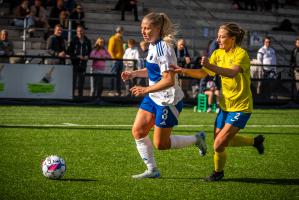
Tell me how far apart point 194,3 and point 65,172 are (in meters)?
24.4

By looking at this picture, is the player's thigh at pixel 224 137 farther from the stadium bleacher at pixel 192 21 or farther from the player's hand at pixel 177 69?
the stadium bleacher at pixel 192 21

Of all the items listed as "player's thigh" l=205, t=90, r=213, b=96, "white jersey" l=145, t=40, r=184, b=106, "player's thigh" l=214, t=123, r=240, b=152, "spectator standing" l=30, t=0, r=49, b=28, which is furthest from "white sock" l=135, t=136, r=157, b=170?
"spectator standing" l=30, t=0, r=49, b=28

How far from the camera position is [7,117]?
15.7 meters

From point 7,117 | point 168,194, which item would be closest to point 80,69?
point 7,117

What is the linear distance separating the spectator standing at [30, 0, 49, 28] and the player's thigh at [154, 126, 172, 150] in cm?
1732

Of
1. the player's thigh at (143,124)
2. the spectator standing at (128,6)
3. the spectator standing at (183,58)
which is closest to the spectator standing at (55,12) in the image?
the spectator standing at (128,6)

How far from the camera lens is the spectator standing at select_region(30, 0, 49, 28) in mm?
25000

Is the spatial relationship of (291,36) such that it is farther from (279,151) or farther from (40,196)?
(40,196)

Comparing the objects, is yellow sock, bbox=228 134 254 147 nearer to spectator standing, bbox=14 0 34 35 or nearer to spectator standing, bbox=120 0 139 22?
spectator standing, bbox=14 0 34 35

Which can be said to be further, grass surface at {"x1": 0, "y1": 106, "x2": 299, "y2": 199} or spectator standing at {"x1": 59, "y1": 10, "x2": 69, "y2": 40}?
spectator standing at {"x1": 59, "y1": 10, "x2": 69, "y2": 40}

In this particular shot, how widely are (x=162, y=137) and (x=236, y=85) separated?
3.52ft

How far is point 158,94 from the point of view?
Answer: 8203mm

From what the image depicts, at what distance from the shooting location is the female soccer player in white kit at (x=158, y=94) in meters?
8.02

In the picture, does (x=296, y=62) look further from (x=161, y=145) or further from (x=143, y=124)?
(x=143, y=124)
